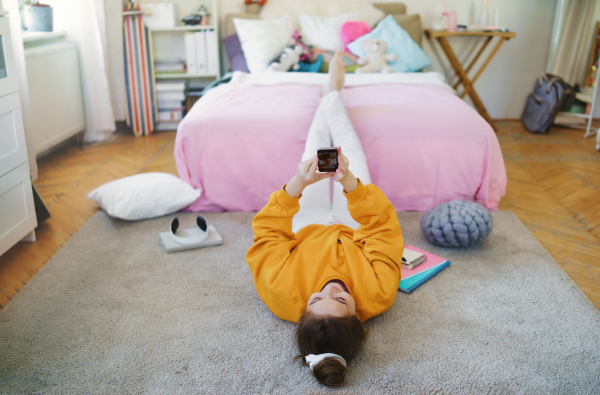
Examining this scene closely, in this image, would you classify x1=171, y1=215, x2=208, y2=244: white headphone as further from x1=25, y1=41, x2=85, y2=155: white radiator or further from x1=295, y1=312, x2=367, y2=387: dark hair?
x1=25, y1=41, x2=85, y2=155: white radiator

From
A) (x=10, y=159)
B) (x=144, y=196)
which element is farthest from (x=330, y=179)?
(x=10, y=159)

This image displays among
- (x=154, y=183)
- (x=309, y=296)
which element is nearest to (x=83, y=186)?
(x=154, y=183)

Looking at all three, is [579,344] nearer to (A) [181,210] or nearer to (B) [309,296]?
(B) [309,296]

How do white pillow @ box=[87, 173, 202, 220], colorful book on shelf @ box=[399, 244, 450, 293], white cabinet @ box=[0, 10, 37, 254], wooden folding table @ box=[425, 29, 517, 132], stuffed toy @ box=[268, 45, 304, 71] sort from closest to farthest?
colorful book on shelf @ box=[399, 244, 450, 293], white cabinet @ box=[0, 10, 37, 254], white pillow @ box=[87, 173, 202, 220], stuffed toy @ box=[268, 45, 304, 71], wooden folding table @ box=[425, 29, 517, 132]

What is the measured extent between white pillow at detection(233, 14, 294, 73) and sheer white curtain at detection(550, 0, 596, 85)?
2267 millimetres

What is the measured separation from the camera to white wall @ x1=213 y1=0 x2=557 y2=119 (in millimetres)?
4293

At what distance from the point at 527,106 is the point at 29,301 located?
409 cm

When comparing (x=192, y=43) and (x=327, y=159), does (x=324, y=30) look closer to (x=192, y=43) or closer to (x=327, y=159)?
(x=192, y=43)

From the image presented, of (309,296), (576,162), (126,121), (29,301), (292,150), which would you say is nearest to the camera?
(309,296)

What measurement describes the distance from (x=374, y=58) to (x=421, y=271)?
212 centimetres

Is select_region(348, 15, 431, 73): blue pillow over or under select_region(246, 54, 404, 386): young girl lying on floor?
over

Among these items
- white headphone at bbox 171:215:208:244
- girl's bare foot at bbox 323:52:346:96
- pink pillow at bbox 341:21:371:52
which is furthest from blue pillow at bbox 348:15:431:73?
white headphone at bbox 171:215:208:244

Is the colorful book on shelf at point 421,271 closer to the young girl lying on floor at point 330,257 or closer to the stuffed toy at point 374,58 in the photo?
the young girl lying on floor at point 330,257

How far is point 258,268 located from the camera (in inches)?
65.0
